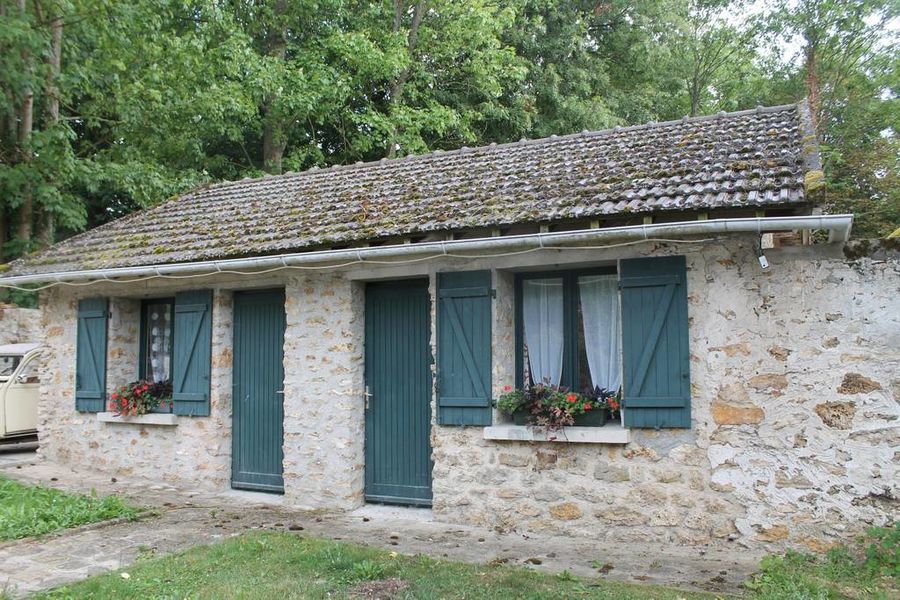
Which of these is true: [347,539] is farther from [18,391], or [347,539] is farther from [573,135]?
[18,391]

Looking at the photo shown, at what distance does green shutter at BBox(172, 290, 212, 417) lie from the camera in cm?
805

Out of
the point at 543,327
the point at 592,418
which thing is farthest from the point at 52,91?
the point at 592,418

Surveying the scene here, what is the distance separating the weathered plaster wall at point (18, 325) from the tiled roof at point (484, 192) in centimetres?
437

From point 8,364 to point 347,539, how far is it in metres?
8.32

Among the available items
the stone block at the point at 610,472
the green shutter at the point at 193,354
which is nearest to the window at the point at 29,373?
the green shutter at the point at 193,354

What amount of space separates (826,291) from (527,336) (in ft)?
8.54

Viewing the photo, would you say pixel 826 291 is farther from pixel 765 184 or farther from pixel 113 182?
pixel 113 182

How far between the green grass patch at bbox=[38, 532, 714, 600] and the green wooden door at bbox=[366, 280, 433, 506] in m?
1.72

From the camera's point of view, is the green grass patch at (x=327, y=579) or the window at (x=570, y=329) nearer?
the green grass patch at (x=327, y=579)

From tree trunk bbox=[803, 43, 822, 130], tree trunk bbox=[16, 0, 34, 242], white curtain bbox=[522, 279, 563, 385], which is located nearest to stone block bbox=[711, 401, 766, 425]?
white curtain bbox=[522, 279, 563, 385]

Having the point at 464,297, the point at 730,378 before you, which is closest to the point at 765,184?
the point at 730,378

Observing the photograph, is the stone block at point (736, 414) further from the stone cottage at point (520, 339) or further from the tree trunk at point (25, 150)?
the tree trunk at point (25, 150)

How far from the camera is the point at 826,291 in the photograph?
17.4 feet

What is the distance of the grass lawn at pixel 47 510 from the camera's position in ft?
20.3
